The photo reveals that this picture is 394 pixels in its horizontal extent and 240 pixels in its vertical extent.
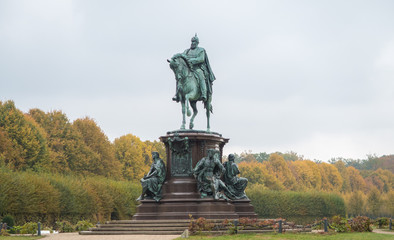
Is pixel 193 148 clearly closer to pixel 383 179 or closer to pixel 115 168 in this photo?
pixel 115 168

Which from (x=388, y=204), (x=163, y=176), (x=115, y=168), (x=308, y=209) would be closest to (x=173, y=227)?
(x=163, y=176)

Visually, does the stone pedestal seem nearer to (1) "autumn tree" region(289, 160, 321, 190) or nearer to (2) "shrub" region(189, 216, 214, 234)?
(2) "shrub" region(189, 216, 214, 234)

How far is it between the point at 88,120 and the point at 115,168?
6.83 meters

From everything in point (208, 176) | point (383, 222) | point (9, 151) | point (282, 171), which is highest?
point (282, 171)

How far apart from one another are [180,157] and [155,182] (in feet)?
5.35

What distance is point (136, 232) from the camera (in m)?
23.2

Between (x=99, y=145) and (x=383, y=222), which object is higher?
(x=99, y=145)

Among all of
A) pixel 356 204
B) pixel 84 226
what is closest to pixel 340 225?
pixel 84 226

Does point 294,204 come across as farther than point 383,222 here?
Yes

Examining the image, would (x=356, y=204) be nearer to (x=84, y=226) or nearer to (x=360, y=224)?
(x=84, y=226)

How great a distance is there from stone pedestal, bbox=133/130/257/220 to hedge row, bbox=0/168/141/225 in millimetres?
16522

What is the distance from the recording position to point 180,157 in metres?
26.0

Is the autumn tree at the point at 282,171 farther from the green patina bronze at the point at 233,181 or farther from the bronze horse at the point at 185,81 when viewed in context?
Result: the bronze horse at the point at 185,81

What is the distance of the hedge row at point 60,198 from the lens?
39000 millimetres
